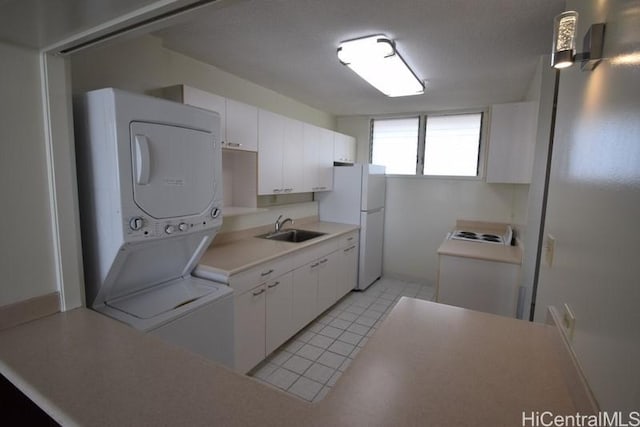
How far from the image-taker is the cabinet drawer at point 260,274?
6.54 ft

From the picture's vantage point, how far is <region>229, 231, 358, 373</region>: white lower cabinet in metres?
2.10

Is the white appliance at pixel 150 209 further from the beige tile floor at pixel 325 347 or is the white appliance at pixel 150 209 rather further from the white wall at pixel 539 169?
the white wall at pixel 539 169

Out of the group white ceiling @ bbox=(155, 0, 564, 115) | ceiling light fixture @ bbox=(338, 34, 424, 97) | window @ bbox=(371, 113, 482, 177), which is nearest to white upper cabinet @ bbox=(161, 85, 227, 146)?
white ceiling @ bbox=(155, 0, 564, 115)

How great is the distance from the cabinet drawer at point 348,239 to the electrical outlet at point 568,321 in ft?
7.84

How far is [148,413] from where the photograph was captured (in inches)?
29.7

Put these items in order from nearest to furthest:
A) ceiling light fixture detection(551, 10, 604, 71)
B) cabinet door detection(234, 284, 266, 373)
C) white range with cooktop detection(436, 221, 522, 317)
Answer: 1. ceiling light fixture detection(551, 10, 604, 71)
2. cabinet door detection(234, 284, 266, 373)
3. white range with cooktop detection(436, 221, 522, 317)

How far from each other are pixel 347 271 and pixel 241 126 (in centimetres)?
207

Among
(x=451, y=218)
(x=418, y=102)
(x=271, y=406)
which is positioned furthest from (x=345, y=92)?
(x=271, y=406)

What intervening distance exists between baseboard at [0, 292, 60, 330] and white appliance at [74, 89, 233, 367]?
182 millimetres

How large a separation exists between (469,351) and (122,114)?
5.40 feet

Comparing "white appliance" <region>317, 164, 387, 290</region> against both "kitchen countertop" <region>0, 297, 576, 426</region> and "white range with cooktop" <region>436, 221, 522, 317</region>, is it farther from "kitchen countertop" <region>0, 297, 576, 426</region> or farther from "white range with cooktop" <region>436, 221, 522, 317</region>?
"kitchen countertop" <region>0, 297, 576, 426</region>

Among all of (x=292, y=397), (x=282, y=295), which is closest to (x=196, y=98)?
(x=282, y=295)

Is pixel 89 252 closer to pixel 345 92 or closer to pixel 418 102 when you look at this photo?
pixel 345 92

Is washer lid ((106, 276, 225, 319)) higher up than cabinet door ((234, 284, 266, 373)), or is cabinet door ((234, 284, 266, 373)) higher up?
washer lid ((106, 276, 225, 319))
